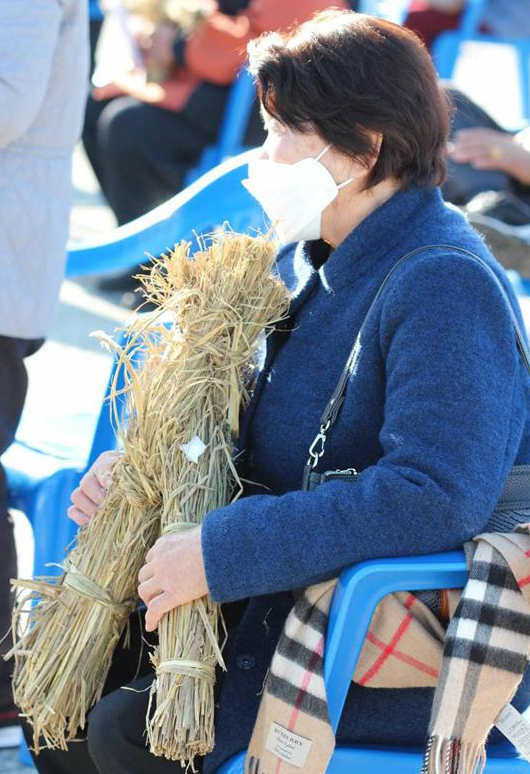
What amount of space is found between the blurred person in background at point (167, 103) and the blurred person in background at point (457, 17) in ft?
2.78

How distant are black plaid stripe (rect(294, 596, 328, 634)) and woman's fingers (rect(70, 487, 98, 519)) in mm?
461

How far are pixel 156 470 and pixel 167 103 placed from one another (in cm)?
417

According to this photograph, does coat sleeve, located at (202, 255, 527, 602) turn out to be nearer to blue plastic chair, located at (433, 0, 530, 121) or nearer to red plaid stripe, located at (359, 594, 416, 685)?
red plaid stripe, located at (359, 594, 416, 685)

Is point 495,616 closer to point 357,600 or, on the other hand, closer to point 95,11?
point 357,600

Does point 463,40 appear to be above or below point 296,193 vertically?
below

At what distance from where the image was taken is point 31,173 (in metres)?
2.48

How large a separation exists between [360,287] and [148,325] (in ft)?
1.19

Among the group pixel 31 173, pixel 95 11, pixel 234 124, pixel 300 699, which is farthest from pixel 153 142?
pixel 300 699

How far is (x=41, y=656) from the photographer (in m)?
1.88

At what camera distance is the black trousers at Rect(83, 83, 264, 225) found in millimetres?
5707

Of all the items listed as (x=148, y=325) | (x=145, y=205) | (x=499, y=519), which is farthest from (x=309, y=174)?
(x=145, y=205)

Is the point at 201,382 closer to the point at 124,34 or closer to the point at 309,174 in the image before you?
the point at 309,174

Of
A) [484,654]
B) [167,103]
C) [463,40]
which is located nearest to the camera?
[484,654]

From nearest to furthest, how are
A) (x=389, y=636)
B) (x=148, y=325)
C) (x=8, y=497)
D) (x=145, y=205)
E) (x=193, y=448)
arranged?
(x=389, y=636) → (x=193, y=448) → (x=148, y=325) → (x=8, y=497) → (x=145, y=205)
